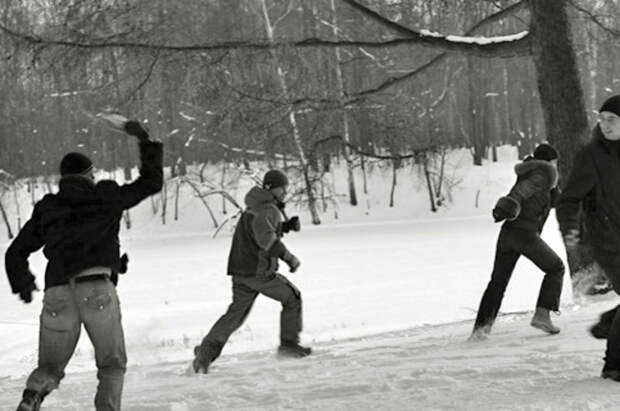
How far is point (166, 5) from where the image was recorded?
11.7 metres

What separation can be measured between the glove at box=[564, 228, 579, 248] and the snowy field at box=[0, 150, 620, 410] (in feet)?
2.67

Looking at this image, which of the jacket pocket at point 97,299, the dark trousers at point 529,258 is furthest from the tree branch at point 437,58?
the jacket pocket at point 97,299

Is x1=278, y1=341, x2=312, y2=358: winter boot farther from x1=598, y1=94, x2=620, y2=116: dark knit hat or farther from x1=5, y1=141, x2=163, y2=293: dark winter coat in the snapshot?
x1=598, y1=94, x2=620, y2=116: dark knit hat

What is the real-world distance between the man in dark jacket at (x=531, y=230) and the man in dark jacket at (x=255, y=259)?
1.69m

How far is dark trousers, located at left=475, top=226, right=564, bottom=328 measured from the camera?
22.7ft

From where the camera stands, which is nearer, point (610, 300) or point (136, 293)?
point (610, 300)

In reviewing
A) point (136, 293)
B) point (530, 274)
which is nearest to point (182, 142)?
point (136, 293)

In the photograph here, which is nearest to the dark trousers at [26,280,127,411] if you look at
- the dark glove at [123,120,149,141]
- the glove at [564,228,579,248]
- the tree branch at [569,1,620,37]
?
the dark glove at [123,120,149,141]

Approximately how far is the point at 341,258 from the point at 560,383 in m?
21.9

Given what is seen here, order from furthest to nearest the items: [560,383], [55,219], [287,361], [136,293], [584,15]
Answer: [136,293], [584,15], [287,361], [560,383], [55,219]

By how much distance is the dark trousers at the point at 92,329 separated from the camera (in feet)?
15.0

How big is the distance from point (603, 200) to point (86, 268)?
2.92 metres

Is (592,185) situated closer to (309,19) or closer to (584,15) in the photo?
(584,15)

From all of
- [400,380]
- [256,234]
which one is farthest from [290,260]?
[400,380]
